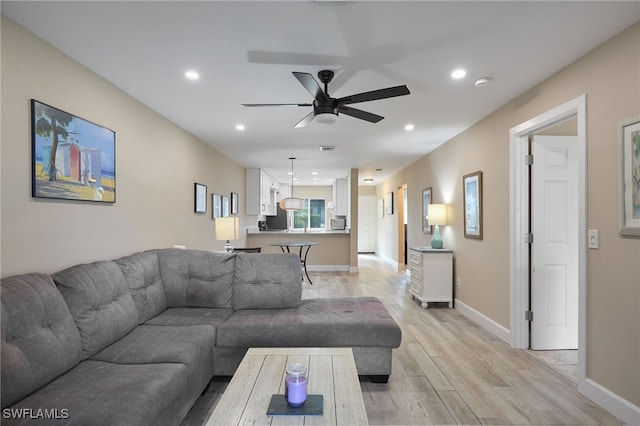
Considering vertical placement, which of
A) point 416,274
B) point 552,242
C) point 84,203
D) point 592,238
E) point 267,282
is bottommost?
point 416,274

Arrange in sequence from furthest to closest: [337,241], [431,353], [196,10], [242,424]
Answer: [337,241], [431,353], [196,10], [242,424]

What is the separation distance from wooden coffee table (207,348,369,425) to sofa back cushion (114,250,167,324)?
1.14 metres

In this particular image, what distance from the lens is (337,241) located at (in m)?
7.80

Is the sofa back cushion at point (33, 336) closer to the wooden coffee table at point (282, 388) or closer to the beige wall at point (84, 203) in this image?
the beige wall at point (84, 203)

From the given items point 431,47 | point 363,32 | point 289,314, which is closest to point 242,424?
point 289,314

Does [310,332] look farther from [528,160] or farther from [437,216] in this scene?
[437,216]

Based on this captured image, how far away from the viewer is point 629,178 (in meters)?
2.03

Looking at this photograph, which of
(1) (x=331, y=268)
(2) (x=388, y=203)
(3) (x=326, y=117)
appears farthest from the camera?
(2) (x=388, y=203)

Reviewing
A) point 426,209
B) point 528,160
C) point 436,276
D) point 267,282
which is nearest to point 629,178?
point 528,160

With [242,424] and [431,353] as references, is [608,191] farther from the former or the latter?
[242,424]

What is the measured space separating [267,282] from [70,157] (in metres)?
1.79

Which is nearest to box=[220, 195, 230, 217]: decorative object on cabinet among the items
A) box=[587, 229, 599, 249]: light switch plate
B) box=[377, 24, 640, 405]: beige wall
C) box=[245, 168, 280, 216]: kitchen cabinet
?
box=[245, 168, 280, 216]: kitchen cabinet

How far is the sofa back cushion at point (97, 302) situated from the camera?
76.8 inches

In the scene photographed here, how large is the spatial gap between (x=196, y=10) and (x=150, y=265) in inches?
81.6
